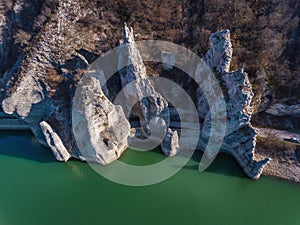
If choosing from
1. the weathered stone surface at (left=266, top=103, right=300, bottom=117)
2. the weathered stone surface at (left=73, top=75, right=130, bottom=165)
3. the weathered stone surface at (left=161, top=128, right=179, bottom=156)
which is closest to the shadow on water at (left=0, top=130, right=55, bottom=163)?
the weathered stone surface at (left=73, top=75, right=130, bottom=165)

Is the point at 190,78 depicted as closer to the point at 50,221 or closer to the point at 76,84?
the point at 76,84

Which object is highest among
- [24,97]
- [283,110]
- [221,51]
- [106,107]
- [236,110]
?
[221,51]

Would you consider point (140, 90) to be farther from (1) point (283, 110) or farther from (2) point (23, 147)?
(1) point (283, 110)

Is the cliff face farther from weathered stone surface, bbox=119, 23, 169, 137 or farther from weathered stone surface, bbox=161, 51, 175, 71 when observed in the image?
weathered stone surface, bbox=119, 23, 169, 137

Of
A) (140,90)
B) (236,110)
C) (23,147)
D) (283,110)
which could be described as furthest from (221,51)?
(23,147)

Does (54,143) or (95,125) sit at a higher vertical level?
(95,125)

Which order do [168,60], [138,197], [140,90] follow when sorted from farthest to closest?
1. [168,60]
2. [140,90]
3. [138,197]

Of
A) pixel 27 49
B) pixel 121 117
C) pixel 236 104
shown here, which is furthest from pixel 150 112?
pixel 27 49
